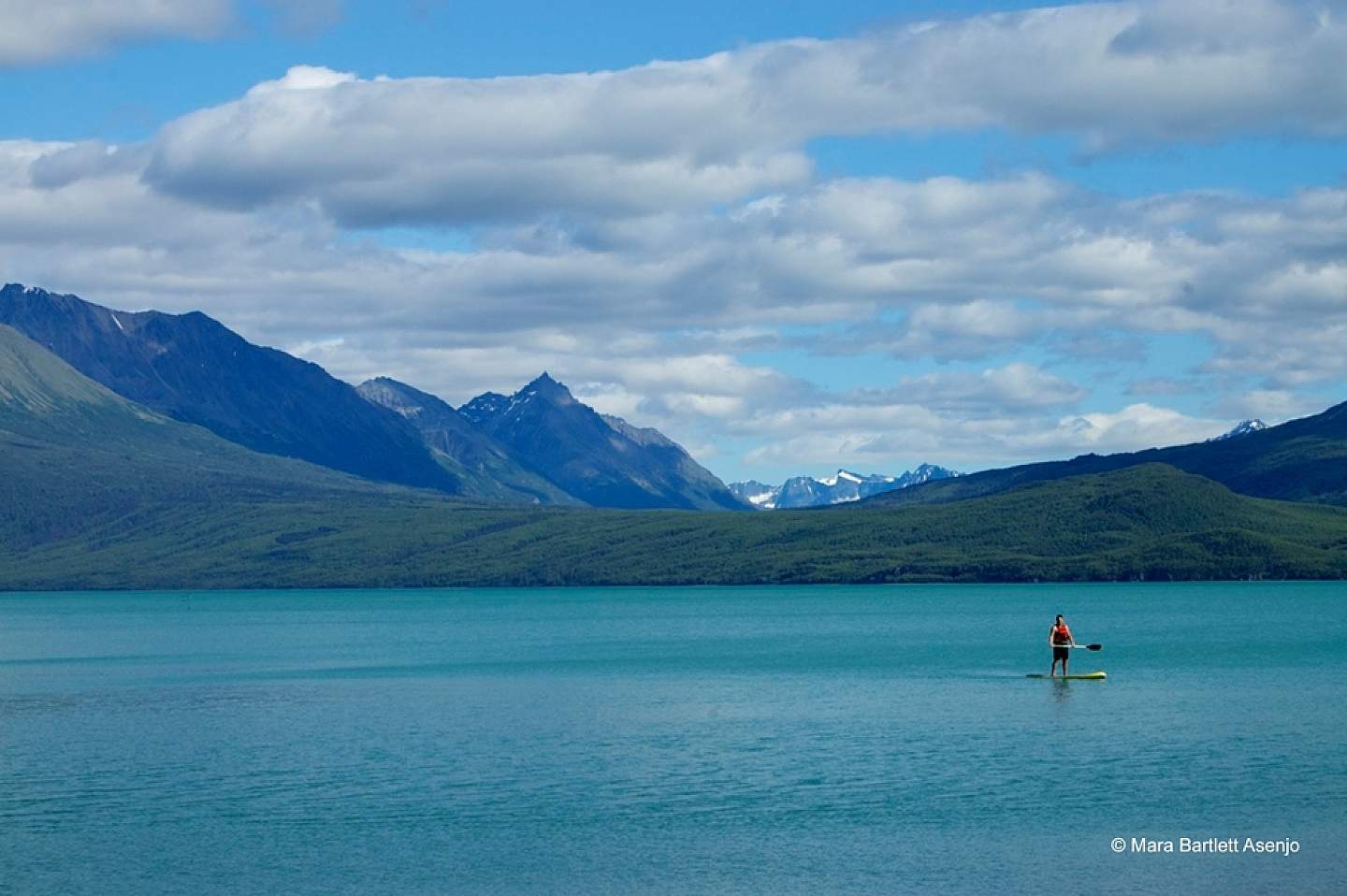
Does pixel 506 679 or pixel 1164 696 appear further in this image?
pixel 506 679

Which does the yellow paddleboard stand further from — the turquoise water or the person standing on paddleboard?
the turquoise water

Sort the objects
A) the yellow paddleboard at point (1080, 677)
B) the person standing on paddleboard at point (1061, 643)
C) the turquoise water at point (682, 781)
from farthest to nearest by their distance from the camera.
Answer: the yellow paddleboard at point (1080, 677), the person standing on paddleboard at point (1061, 643), the turquoise water at point (682, 781)

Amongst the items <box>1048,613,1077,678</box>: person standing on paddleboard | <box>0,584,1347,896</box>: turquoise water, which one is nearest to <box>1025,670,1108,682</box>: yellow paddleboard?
<box>1048,613,1077,678</box>: person standing on paddleboard

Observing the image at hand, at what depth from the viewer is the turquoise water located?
4809cm

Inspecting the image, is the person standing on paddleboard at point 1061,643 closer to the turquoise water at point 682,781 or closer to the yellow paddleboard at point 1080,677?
the yellow paddleboard at point 1080,677

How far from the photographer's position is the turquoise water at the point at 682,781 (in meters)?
48.1

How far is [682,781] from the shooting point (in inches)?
2493

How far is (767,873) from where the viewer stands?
47.5m

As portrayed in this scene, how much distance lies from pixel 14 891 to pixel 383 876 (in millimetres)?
10150

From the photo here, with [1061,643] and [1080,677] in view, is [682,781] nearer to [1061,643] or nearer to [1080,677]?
[1061,643]

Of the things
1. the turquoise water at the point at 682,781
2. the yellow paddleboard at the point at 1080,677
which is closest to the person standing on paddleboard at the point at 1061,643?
the yellow paddleboard at the point at 1080,677

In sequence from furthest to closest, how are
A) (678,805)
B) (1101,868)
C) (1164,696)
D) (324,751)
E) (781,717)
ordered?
(1164,696)
(781,717)
(324,751)
(678,805)
(1101,868)

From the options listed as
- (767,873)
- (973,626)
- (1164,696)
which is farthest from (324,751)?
(973,626)

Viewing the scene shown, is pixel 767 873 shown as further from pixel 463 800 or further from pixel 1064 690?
pixel 1064 690
